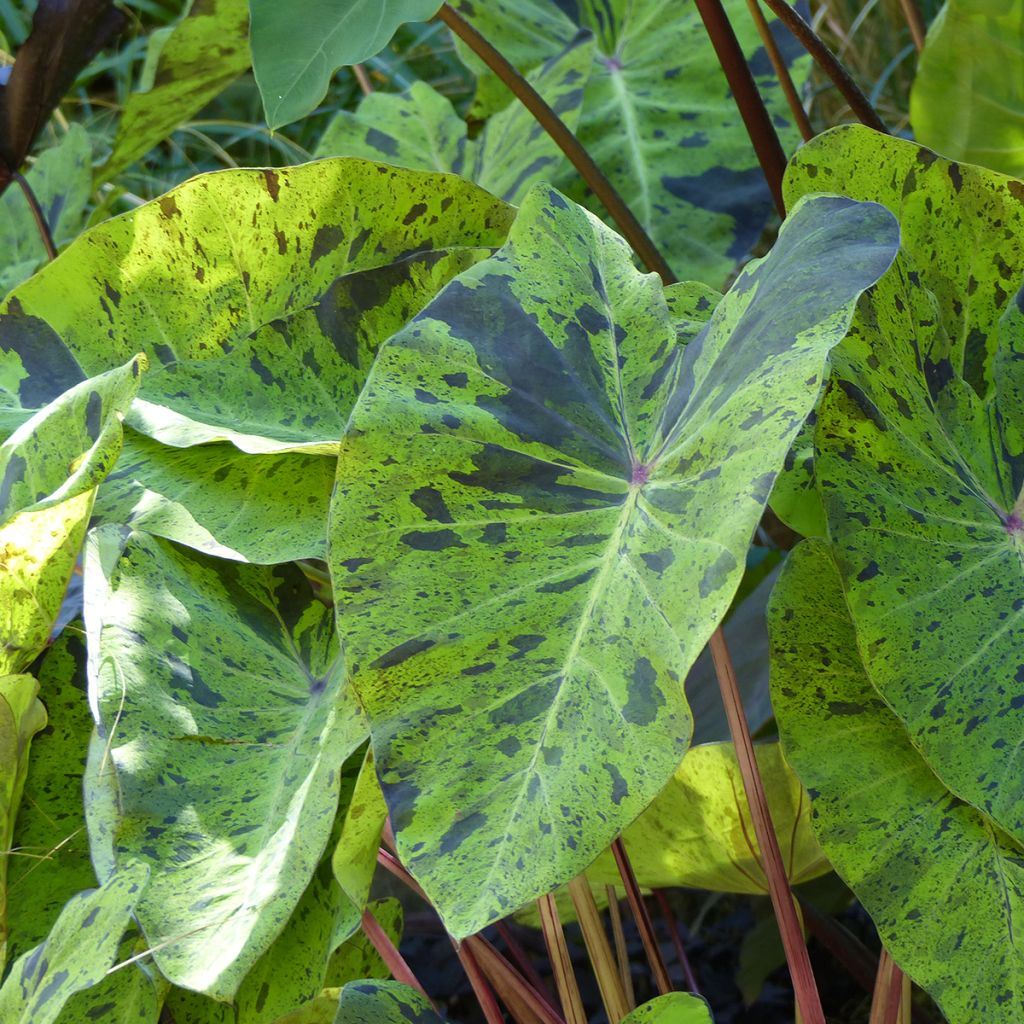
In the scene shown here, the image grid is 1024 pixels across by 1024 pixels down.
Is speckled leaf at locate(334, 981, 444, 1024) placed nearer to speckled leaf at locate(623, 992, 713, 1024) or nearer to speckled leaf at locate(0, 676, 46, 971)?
speckled leaf at locate(623, 992, 713, 1024)

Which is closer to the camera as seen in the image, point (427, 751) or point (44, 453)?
point (427, 751)

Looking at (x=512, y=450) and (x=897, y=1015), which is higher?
(x=512, y=450)

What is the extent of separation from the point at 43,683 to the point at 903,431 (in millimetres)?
538

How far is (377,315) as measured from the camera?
0.72 metres

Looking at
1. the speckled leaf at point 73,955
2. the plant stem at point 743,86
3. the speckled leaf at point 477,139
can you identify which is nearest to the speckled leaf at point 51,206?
the speckled leaf at point 477,139

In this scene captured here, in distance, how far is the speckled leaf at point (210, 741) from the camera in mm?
534

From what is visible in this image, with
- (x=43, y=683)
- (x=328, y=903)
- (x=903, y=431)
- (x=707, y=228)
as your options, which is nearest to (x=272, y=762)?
(x=328, y=903)

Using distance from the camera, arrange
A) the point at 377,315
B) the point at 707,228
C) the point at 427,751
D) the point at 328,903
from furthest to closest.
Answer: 1. the point at 707,228
2. the point at 377,315
3. the point at 328,903
4. the point at 427,751

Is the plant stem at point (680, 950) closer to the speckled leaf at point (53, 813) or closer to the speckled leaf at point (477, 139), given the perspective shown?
the speckled leaf at point (53, 813)

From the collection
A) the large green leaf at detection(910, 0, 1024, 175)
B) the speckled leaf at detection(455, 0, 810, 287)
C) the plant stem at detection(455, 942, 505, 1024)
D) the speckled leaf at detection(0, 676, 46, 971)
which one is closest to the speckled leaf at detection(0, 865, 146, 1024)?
the speckled leaf at detection(0, 676, 46, 971)

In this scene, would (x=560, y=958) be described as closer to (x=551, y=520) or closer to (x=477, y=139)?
(x=551, y=520)

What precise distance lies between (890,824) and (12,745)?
0.45 m

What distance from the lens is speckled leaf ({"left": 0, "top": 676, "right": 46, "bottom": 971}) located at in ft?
1.98

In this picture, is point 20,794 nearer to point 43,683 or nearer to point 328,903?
point 43,683
